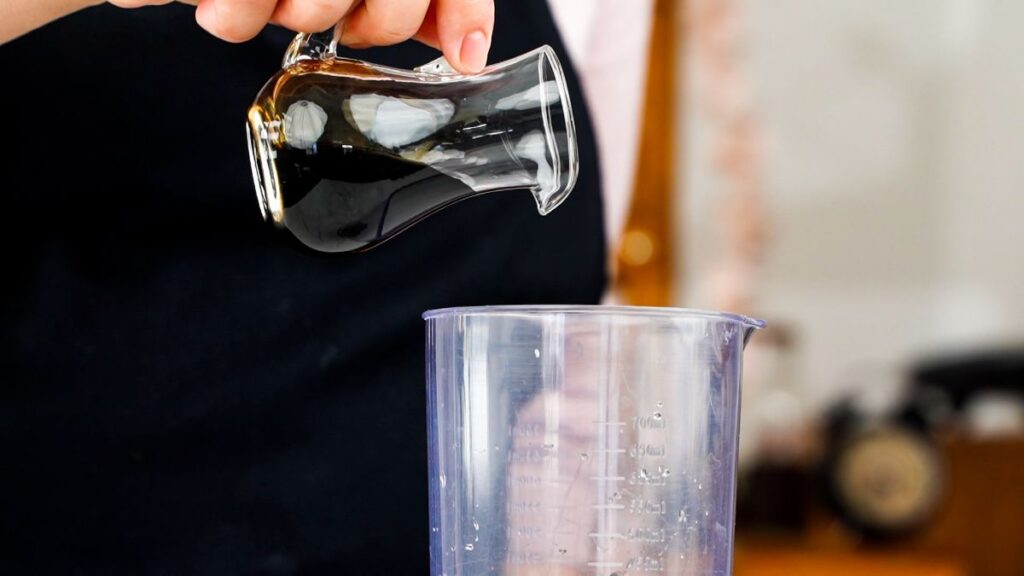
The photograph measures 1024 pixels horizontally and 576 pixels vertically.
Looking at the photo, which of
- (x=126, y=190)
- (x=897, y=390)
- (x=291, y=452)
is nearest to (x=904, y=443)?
(x=897, y=390)

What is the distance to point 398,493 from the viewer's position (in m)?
0.76

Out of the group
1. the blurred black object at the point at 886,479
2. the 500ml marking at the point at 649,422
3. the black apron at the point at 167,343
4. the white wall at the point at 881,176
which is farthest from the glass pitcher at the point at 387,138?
the white wall at the point at 881,176

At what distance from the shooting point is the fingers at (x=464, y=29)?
0.45m

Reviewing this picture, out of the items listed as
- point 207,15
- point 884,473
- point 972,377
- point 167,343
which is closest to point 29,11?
point 207,15

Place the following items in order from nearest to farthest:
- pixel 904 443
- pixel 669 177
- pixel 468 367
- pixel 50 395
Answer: pixel 468 367 < pixel 50 395 < pixel 904 443 < pixel 669 177

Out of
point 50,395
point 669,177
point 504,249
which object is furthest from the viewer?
point 669,177

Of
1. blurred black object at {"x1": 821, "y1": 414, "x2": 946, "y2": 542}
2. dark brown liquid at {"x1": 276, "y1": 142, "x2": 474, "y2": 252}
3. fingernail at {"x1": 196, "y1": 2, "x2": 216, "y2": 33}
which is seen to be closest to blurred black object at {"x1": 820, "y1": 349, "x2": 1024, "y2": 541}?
blurred black object at {"x1": 821, "y1": 414, "x2": 946, "y2": 542}

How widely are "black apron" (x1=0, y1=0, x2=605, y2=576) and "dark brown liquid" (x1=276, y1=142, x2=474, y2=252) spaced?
0.69 ft

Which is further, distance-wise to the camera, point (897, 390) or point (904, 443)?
point (897, 390)

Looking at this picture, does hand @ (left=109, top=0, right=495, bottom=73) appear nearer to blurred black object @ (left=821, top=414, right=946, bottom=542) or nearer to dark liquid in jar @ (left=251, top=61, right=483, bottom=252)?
dark liquid in jar @ (left=251, top=61, right=483, bottom=252)

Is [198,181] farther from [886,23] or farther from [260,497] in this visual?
[886,23]

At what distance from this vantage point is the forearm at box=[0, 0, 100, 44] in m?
0.47

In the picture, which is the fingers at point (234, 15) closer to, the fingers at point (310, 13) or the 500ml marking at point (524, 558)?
the fingers at point (310, 13)

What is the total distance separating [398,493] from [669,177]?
66.6 inches
